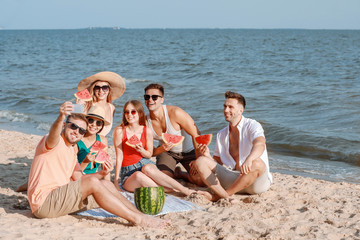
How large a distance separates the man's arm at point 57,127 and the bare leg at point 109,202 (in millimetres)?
511

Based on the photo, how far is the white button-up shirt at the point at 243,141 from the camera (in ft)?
18.5

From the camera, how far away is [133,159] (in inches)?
235

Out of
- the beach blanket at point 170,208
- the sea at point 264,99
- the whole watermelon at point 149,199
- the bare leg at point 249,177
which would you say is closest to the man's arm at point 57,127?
the beach blanket at point 170,208

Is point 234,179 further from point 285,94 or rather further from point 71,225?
point 285,94

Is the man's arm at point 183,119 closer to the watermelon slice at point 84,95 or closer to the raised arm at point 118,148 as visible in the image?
the raised arm at point 118,148

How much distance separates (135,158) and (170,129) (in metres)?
0.67

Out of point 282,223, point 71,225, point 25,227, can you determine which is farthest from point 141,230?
point 282,223

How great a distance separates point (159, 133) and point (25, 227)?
2.46 meters

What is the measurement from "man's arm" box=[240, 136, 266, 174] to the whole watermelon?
1.02 metres

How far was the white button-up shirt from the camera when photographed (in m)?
5.65

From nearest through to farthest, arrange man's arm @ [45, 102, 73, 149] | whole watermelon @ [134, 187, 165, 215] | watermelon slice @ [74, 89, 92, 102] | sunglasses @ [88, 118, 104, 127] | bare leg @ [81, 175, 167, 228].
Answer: man's arm @ [45, 102, 73, 149] → bare leg @ [81, 175, 167, 228] → whole watermelon @ [134, 187, 165, 215] → sunglasses @ [88, 118, 104, 127] → watermelon slice @ [74, 89, 92, 102]

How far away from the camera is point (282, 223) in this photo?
4.96 metres

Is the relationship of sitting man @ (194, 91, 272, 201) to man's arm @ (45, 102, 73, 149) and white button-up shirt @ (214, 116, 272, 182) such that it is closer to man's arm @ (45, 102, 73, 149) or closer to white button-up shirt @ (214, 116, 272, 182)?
white button-up shirt @ (214, 116, 272, 182)

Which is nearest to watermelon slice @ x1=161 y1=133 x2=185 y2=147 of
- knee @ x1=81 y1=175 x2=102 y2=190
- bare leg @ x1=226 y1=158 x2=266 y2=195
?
bare leg @ x1=226 y1=158 x2=266 y2=195
